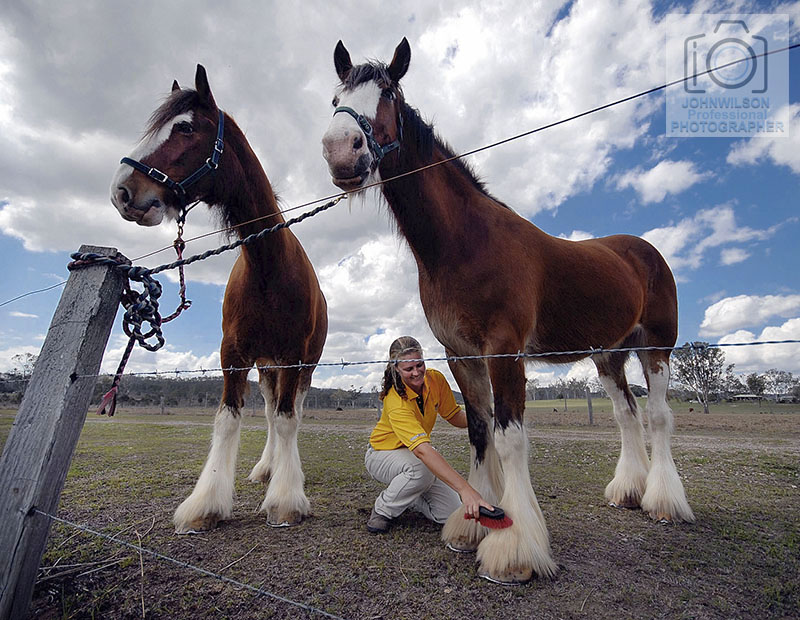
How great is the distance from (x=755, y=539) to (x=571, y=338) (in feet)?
5.67

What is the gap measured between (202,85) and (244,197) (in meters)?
0.79

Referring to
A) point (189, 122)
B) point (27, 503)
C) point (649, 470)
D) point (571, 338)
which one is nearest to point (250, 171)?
point (189, 122)

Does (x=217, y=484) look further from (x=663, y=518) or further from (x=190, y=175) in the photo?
(x=663, y=518)

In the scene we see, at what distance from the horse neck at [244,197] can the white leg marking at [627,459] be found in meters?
3.47

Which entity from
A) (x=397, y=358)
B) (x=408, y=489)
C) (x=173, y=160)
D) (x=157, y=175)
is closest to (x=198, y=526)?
(x=408, y=489)

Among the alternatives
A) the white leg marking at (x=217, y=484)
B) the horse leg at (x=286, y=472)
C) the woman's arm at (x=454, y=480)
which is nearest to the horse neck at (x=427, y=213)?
the woman's arm at (x=454, y=480)

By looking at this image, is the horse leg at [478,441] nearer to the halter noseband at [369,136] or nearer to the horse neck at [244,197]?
the halter noseband at [369,136]

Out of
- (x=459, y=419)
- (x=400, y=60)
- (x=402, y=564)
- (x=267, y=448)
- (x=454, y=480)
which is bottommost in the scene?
(x=402, y=564)

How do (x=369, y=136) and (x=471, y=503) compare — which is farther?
(x=369, y=136)

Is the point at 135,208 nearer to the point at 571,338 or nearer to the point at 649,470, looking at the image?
the point at 571,338

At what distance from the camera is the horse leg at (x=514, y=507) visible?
2.14m

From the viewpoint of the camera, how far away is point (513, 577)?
2096 millimetres

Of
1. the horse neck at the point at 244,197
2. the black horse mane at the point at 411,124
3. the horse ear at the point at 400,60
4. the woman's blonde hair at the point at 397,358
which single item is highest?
the horse ear at the point at 400,60

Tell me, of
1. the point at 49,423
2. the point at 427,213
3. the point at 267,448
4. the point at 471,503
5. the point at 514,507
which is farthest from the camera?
the point at 267,448
